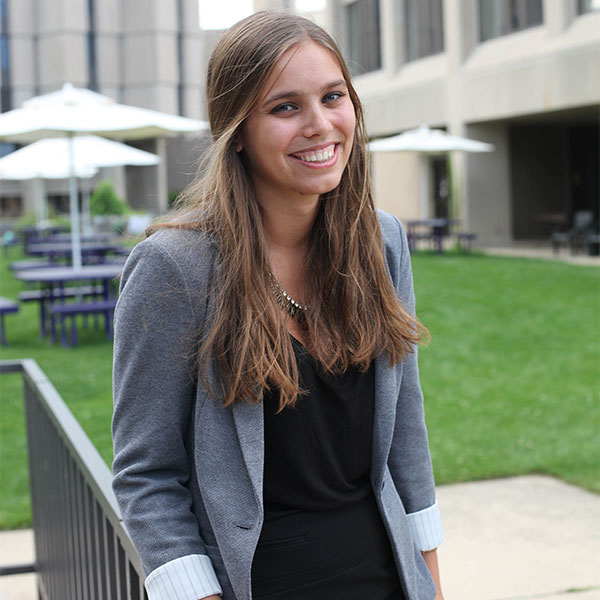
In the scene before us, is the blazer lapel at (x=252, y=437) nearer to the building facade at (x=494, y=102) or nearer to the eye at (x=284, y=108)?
the eye at (x=284, y=108)

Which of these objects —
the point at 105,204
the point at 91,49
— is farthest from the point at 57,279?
the point at 91,49

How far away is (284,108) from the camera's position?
5.95 ft

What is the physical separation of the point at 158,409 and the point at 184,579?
31 cm

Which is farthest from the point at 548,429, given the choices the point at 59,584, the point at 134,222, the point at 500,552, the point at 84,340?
the point at 134,222

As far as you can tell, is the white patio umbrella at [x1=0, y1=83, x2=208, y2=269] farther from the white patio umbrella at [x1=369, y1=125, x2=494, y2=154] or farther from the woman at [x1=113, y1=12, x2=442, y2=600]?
the white patio umbrella at [x1=369, y1=125, x2=494, y2=154]

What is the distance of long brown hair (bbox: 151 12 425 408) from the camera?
1758 mm

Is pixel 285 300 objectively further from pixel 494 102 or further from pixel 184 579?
pixel 494 102

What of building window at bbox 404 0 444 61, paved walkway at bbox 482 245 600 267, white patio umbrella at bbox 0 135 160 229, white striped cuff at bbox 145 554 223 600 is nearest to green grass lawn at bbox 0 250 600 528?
white patio umbrella at bbox 0 135 160 229

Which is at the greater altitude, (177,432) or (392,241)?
(392,241)

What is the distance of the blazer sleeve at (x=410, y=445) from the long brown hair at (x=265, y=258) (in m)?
0.08

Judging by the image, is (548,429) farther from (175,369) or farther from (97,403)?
(175,369)

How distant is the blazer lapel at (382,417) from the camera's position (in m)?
1.91

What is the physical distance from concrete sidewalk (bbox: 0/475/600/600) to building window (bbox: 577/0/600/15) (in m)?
19.1

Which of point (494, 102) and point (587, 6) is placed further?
point (494, 102)
